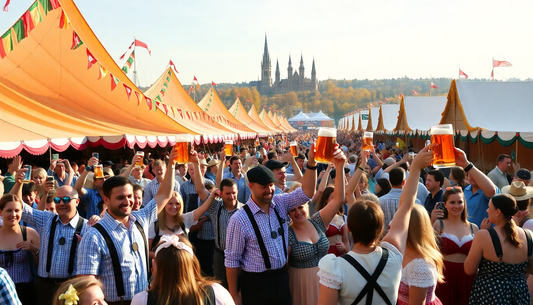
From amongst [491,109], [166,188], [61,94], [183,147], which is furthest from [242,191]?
[491,109]

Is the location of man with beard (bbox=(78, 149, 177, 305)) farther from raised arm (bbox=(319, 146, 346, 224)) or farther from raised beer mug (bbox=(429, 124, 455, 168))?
raised beer mug (bbox=(429, 124, 455, 168))

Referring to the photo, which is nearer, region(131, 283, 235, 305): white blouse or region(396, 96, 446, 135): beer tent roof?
region(131, 283, 235, 305): white blouse

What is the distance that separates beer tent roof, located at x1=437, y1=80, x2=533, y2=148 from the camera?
1080cm

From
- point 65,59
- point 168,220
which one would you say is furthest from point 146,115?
point 168,220

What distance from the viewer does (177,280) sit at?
6.63 ft

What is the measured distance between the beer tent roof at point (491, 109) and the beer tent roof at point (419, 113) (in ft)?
13.8

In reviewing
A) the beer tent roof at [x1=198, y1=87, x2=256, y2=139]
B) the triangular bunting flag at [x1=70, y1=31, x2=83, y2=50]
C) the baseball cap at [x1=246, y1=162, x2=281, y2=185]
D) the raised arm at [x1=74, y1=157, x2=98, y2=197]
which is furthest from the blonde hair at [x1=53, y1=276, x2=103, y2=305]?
the beer tent roof at [x1=198, y1=87, x2=256, y2=139]

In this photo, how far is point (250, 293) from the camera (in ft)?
9.52

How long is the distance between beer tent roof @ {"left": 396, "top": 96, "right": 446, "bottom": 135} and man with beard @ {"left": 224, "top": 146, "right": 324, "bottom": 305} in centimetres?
1546

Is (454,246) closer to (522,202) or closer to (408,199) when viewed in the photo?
(522,202)

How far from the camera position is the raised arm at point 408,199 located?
7.97 feet

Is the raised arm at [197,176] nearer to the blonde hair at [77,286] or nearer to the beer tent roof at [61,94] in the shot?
the blonde hair at [77,286]

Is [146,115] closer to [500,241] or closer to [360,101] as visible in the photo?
[500,241]

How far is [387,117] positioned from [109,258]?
2495 centimetres
